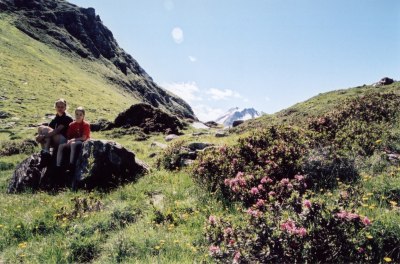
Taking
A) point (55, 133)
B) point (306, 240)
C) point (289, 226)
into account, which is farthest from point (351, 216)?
point (55, 133)

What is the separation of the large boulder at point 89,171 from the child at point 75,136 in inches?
14.8

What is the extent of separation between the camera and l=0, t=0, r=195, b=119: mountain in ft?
420

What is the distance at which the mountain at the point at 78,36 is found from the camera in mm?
127887

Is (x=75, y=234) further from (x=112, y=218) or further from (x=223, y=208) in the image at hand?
(x=223, y=208)

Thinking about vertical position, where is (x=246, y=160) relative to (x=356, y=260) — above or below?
above

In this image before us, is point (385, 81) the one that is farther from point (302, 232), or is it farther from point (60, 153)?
point (302, 232)

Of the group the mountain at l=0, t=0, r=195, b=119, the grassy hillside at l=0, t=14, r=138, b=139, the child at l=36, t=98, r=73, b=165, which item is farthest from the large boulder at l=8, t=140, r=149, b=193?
the mountain at l=0, t=0, r=195, b=119

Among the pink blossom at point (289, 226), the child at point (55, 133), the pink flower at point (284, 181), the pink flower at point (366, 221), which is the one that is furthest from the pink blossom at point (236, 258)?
the child at point (55, 133)

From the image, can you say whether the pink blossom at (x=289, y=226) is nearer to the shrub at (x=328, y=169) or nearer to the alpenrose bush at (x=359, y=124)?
the shrub at (x=328, y=169)

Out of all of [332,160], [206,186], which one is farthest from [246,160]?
[332,160]

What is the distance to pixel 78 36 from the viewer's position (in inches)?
6029

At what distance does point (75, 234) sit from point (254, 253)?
4258 millimetres

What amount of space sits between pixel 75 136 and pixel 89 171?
3142 mm

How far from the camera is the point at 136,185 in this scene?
10.6 metres
